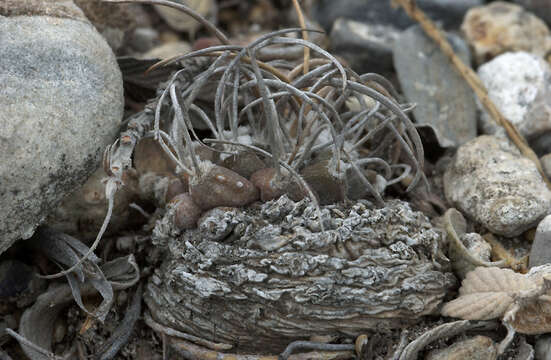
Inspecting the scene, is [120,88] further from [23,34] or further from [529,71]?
[529,71]

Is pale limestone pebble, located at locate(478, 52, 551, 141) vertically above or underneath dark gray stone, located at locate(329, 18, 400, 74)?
above

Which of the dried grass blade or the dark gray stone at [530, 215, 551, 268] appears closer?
the dark gray stone at [530, 215, 551, 268]

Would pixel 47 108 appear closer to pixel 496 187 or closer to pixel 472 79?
pixel 496 187

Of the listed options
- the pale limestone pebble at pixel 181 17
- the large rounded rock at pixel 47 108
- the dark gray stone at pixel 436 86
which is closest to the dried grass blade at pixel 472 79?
the dark gray stone at pixel 436 86

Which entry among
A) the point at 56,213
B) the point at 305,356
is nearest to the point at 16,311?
the point at 56,213

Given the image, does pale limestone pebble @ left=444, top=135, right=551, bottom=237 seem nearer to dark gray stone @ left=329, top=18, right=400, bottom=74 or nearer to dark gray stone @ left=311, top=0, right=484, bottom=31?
dark gray stone @ left=329, top=18, right=400, bottom=74

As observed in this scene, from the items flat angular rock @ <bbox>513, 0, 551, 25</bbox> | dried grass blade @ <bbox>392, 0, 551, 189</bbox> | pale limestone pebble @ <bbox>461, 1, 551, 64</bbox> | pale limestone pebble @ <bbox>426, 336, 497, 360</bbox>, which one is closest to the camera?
pale limestone pebble @ <bbox>426, 336, 497, 360</bbox>

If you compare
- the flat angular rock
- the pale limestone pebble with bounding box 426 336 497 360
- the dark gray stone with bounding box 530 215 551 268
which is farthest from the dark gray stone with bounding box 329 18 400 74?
the pale limestone pebble with bounding box 426 336 497 360

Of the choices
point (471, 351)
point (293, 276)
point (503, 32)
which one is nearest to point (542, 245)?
point (471, 351)
